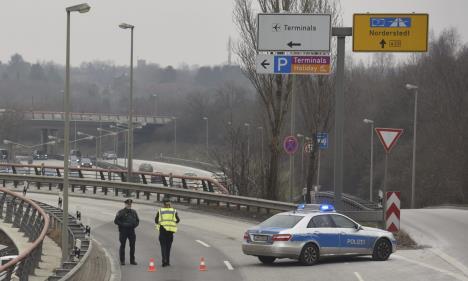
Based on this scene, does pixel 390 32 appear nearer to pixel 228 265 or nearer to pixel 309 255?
pixel 309 255

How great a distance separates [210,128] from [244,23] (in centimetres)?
11895

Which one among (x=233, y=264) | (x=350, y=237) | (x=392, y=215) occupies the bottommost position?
(x=233, y=264)

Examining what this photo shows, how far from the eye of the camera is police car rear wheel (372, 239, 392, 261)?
24.1 m

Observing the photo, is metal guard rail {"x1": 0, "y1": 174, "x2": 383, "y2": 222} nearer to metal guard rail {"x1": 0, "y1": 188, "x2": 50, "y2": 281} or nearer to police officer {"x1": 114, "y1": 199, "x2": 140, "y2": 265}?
metal guard rail {"x1": 0, "y1": 188, "x2": 50, "y2": 281}

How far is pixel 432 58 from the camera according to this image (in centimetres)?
10006

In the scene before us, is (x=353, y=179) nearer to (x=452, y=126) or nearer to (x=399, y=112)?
(x=399, y=112)

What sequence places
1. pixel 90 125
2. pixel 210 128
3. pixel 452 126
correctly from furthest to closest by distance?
pixel 210 128, pixel 90 125, pixel 452 126

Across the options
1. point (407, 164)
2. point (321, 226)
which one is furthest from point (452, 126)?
point (321, 226)

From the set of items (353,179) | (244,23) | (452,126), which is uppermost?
(244,23)

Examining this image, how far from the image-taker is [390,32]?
27.5 meters

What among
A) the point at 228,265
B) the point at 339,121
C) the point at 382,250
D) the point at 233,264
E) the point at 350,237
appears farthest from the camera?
the point at 339,121

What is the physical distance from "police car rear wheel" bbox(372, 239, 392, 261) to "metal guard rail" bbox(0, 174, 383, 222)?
4.94m

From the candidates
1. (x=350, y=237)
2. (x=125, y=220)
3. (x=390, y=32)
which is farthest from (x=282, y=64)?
(x=125, y=220)

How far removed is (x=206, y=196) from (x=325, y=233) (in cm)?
1699
